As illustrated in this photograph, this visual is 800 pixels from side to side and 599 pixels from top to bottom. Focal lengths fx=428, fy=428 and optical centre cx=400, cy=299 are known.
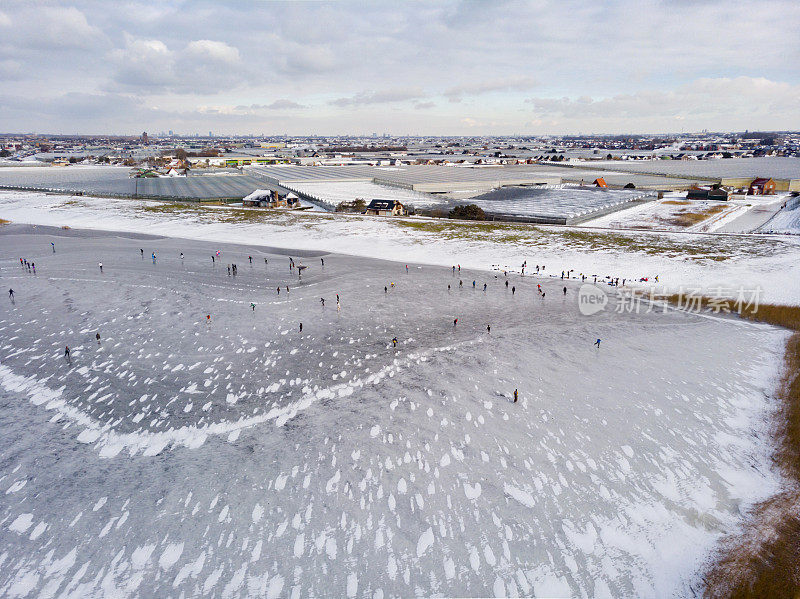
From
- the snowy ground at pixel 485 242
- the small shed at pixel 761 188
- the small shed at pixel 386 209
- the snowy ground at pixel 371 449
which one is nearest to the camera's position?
the snowy ground at pixel 371 449

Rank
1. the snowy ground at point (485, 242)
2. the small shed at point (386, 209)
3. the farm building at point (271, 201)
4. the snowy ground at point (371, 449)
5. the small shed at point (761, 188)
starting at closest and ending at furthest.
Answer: the snowy ground at point (371, 449) → the snowy ground at point (485, 242) → the small shed at point (386, 209) → the farm building at point (271, 201) → the small shed at point (761, 188)

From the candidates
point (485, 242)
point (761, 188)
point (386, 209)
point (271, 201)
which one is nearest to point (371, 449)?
point (485, 242)

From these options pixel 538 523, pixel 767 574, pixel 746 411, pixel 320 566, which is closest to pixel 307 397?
pixel 320 566

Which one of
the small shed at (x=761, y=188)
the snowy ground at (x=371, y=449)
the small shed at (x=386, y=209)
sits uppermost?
the small shed at (x=761, y=188)

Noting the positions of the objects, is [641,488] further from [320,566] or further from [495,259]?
[495,259]

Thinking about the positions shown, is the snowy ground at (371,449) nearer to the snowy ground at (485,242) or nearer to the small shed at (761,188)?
the snowy ground at (485,242)

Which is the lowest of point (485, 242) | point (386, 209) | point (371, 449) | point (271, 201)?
point (371, 449)

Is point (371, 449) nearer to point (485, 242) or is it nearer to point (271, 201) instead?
point (485, 242)

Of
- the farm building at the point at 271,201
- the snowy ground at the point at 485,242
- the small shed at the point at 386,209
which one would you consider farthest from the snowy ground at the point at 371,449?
the farm building at the point at 271,201

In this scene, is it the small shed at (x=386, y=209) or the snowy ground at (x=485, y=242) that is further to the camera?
the small shed at (x=386, y=209)
